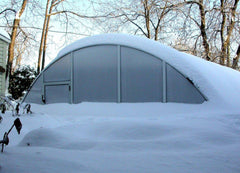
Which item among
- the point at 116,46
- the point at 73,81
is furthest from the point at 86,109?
the point at 116,46

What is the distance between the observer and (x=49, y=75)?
7676 millimetres

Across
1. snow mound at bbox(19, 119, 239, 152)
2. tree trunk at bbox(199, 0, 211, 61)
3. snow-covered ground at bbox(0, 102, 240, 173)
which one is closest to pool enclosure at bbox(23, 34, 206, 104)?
snow-covered ground at bbox(0, 102, 240, 173)

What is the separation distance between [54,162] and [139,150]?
2.98 feet

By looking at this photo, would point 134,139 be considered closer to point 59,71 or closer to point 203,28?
point 59,71

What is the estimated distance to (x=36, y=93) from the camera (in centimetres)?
795

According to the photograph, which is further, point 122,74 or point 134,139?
point 122,74

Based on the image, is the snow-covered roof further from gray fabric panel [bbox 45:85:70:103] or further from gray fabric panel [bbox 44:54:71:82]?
gray fabric panel [bbox 45:85:70:103]

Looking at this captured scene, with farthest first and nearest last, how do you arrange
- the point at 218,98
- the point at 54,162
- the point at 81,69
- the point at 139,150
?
the point at 81,69 < the point at 218,98 < the point at 139,150 < the point at 54,162

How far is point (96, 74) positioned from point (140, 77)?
1410mm

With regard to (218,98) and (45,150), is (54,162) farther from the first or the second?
(218,98)

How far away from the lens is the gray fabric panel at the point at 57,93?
7.18 meters

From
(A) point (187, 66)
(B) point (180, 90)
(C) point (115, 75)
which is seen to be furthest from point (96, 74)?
(A) point (187, 66)

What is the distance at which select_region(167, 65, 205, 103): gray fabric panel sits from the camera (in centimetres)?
524

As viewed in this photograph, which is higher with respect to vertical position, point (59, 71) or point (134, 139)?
point (59, 71)
